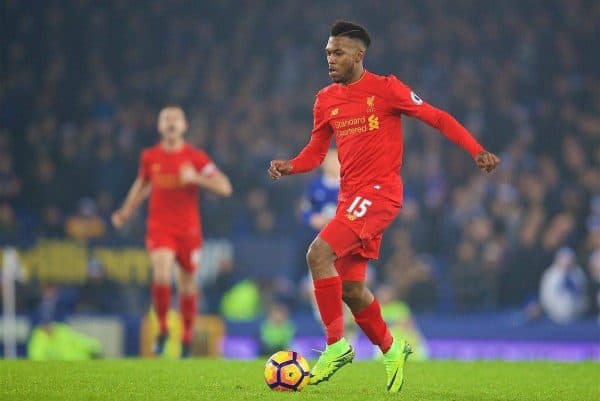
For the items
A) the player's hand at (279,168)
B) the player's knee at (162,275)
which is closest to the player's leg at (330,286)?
the player's hand at (279,168)

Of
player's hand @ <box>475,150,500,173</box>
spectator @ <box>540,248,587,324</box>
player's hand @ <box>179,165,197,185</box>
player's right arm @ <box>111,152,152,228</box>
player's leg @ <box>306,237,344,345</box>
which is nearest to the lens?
player's hand @ <box>475,150,500,173</box>

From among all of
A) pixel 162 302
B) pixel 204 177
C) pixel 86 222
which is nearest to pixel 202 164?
pixel 204 177

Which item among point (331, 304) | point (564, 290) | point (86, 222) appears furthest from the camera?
point (86, 222)

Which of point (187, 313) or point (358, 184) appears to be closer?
point (358, 184)

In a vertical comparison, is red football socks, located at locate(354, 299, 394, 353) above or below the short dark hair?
below

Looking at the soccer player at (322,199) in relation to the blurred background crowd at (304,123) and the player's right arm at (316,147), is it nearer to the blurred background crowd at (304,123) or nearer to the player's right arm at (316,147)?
the blurred background crowd at (304,123)

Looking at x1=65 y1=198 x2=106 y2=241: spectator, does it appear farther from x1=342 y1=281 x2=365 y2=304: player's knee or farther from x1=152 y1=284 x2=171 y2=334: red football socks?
x1=342 y1=281 x2=365 y2=304: player's knee

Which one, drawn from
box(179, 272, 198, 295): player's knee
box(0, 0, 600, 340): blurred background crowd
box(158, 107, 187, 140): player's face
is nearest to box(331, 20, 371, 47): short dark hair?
box(158, 107, 187, 140): player's face

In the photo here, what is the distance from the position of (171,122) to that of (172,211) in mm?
907

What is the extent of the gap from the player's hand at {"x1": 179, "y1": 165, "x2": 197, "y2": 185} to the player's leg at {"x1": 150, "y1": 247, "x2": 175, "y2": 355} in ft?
2.29

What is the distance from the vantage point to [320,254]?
6.91 metres

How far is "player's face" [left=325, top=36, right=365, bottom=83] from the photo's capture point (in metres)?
7.23

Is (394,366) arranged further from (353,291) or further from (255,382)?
(255,382)

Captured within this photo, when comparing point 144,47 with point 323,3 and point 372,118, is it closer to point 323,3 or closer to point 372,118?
point 323,3
